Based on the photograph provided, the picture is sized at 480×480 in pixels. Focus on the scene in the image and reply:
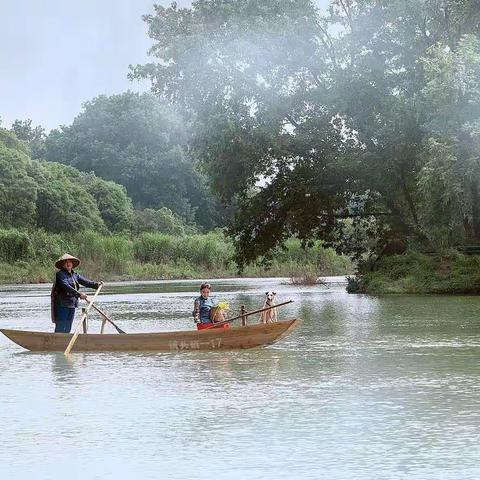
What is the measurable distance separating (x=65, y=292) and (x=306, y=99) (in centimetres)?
2412

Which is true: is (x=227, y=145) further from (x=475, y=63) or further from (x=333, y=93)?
(x=475, y=63)

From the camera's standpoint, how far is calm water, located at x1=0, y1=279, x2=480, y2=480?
29.6ft

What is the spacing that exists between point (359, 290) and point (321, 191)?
3935 millimetres

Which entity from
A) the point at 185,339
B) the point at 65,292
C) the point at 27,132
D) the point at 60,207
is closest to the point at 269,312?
the point at 185,339

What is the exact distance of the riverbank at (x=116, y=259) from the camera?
67.6 meters

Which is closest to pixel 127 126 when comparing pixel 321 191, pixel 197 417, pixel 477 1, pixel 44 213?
pixel 44 213

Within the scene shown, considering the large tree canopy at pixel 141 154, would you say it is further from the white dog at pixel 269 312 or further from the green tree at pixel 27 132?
the white dog at pixel 269 312

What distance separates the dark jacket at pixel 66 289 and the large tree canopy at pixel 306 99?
67.1 feet

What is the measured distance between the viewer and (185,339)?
18453mm

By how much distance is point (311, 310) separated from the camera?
3144cm

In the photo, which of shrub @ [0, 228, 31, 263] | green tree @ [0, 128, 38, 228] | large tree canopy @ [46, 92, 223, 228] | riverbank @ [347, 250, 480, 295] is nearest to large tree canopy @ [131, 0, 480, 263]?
riverbank @ [347, 250, 480, 295]

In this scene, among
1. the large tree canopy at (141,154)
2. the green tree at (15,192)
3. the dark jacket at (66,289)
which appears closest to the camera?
the dark jacket at (66,289)

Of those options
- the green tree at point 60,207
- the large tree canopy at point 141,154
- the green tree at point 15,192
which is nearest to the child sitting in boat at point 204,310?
the green tree at point 15,192

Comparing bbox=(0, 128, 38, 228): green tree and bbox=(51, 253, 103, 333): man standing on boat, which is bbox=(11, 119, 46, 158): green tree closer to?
bbox=(0, 128, 38, 228): green tree
